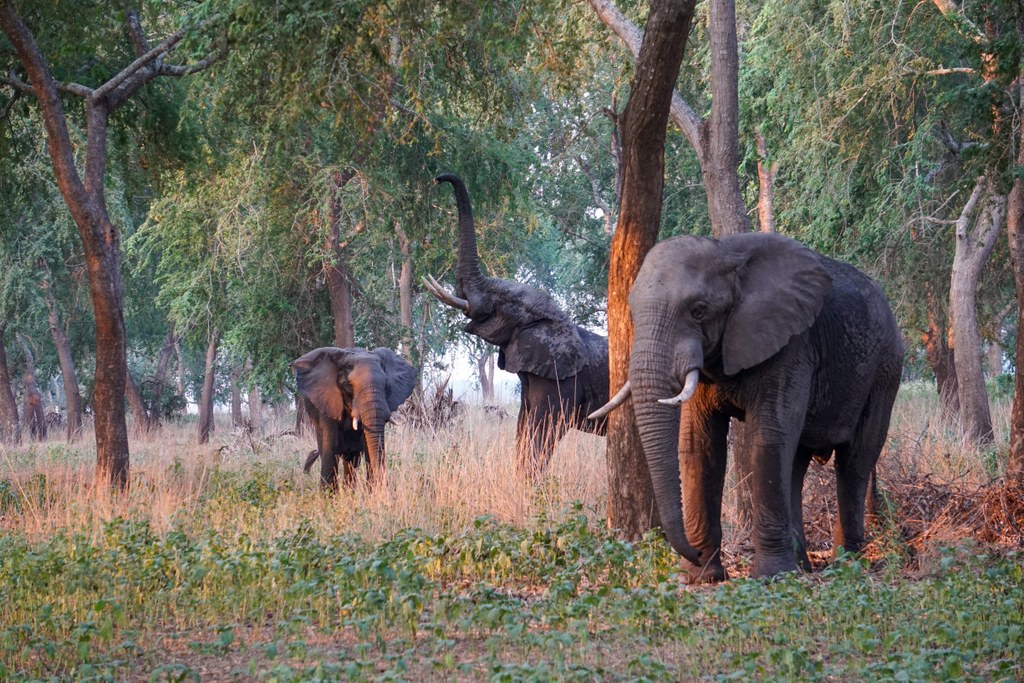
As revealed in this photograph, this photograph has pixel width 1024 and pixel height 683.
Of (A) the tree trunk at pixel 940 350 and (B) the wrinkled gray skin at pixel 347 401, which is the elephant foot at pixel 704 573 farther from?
(A) the tree trunk at pixel 940 350

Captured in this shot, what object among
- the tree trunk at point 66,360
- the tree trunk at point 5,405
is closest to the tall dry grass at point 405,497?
the tree trunk at point 66,360

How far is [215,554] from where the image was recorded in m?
8.76

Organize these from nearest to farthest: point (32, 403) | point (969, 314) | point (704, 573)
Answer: point (704, 573), point (969, 314), point (32, 403)

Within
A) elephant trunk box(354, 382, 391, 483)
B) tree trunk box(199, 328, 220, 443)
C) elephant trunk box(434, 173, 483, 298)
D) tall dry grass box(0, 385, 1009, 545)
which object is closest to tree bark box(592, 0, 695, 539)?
tall dry grass box(0, 385, 1009, 545)

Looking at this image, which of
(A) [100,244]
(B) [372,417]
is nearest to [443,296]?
(B) [372,417]

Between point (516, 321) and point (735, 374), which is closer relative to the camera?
point (735, 374)

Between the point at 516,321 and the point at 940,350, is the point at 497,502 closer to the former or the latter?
the point at 516,321

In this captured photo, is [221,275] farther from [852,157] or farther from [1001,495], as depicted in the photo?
[1001,495]

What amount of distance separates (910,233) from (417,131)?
8533 millimetres

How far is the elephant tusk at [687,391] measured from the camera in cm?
800

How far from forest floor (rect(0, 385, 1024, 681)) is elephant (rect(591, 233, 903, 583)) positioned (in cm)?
48

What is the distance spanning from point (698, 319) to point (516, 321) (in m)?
6.53

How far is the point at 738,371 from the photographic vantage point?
8.79 metres

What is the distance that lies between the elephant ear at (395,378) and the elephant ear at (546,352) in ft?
5.13
